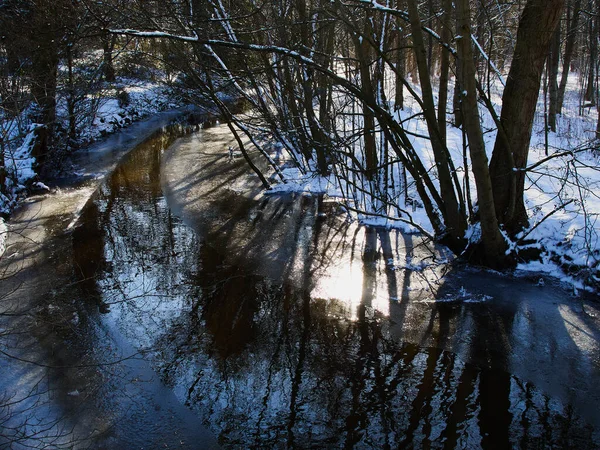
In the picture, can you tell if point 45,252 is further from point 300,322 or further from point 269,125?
point 269,125

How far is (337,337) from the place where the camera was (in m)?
5.69

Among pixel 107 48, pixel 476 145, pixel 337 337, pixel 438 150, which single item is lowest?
pixel 337 337

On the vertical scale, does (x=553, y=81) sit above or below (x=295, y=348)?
above

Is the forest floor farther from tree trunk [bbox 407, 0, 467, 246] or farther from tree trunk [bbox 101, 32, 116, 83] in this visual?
tree trunk [bbox 101, 32, 116, 83]

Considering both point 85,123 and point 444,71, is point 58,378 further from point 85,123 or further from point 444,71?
point 85,123

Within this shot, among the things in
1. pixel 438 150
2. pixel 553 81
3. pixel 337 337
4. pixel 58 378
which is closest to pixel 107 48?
pixel 438 150

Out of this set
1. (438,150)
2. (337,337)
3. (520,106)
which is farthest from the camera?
(438,150)

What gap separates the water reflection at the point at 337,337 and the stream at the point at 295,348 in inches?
0.8

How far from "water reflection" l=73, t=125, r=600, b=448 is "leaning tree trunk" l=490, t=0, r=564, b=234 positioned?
1211mm

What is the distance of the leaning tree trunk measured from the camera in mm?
6805

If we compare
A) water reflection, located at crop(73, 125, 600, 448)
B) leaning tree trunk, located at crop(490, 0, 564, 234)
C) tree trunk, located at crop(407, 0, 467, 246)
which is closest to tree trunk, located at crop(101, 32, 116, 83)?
water reflection, located at crop(73, 125, 600, 448)

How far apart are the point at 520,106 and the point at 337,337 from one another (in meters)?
4.34

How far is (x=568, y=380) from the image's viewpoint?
484 centimetres

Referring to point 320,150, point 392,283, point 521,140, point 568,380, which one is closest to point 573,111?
point 320,150
